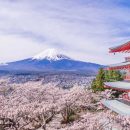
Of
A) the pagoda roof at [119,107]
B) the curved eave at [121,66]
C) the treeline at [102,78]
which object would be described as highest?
the curved eave at [121,66]

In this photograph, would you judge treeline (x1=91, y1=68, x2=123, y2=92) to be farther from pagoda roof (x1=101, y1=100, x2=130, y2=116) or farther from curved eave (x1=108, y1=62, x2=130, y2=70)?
curved eave (x1=108, y1=62, x2=130, y2=70)

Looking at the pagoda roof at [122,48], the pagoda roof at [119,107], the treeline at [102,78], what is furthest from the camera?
the treeline at [102,78]

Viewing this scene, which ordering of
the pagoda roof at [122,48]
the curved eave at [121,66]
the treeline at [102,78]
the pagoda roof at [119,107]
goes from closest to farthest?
the pagoda roof at [119,107]
the pagoda roof at [122,48]
the curved eave at [121,66]
the treeline at [102,78]

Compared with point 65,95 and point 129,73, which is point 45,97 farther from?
point 129,73

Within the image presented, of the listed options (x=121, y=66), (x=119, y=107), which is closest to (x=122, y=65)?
(x=121, y=66)

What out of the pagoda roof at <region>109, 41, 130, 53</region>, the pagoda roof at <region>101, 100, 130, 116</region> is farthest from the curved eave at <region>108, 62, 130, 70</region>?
the pagoda roof at <region>101, 100, 130, 116</region>

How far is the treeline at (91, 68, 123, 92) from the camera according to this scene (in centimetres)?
6712

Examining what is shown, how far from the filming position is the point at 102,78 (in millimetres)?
68312

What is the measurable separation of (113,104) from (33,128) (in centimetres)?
1200

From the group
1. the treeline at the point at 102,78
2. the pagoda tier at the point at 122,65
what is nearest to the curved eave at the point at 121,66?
the pagoda tier at the point at 122,65

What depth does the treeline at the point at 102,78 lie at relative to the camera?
67.1 metres

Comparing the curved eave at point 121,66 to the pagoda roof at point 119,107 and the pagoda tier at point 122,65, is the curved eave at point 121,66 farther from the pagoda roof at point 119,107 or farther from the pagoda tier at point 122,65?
the pagoda roof at point 119,107

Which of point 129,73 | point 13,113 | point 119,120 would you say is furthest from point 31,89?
point 119,120

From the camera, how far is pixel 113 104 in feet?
99.6
